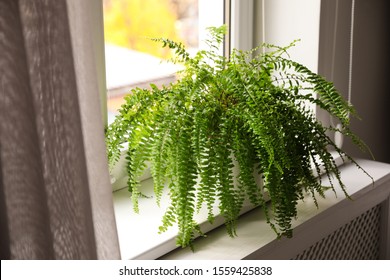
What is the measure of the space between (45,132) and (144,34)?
0.88 meters

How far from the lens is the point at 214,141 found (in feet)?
4.16

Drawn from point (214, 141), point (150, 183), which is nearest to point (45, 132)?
point (214, 141)

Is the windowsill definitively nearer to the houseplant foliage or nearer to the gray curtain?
the houseplant foliage

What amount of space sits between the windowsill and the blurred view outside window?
0.23 metres

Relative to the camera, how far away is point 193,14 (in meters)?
1.75

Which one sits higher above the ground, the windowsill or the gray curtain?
the gray curtain

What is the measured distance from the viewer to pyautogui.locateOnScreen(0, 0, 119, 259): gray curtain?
734 millimetres

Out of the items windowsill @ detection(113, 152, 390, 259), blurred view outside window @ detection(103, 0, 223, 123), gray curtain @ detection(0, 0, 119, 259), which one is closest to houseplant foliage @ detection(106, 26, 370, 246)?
windowsill @ detection(113, 152, 390, 259)

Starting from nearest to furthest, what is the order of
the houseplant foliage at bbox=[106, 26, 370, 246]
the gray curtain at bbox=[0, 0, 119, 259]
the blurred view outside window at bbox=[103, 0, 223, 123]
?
the gray curtain at bbox=[0, 0, 119, 259] < the houseplant foliage at bbox=[106, 26, 370, 246] < the blurred view outside window at bbox=[103, 0, 223, 123]

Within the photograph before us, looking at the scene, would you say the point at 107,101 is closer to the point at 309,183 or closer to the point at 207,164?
the point at 207,164

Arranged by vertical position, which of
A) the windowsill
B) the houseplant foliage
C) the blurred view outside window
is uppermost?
the blurred view outside window

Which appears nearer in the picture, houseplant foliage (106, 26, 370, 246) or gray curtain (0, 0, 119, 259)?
gray curtain (0, 0, 119, 259)

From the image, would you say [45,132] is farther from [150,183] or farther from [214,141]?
[150,183]

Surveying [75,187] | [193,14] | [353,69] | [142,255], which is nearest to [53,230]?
[75,187]
